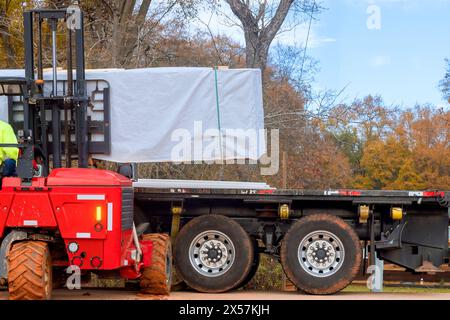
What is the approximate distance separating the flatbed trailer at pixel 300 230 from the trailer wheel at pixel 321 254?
1cm

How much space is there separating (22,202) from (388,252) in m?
5.61

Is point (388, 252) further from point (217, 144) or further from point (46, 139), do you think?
point (46, 139)

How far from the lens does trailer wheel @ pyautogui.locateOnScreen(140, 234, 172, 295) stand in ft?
33.7

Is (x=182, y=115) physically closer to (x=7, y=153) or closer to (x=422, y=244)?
(x=7, y=153)

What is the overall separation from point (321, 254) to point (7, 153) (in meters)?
4.65

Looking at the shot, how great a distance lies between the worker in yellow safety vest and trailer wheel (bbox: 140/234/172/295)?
2.12m

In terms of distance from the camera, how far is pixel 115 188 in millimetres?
9203

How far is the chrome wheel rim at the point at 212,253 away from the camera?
11117 mm

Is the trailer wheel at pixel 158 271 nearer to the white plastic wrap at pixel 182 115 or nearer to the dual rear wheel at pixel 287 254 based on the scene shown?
the dual rear wheel at pixel 287 254

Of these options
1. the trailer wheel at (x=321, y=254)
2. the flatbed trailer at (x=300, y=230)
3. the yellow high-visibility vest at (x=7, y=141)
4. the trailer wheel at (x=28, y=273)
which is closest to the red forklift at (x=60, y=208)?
the trailer wheel at (x=28, y=273)

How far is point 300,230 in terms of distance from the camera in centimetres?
1106

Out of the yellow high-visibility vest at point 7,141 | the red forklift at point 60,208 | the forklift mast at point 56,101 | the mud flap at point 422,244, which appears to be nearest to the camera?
the red forklift at point 60,208

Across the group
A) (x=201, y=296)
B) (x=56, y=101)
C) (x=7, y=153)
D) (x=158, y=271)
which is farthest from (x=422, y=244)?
(x=7, y=153)

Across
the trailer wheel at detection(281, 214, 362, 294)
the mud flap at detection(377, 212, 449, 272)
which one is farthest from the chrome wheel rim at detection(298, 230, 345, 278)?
the mud flap at detection(377, 212, 449, 272)
